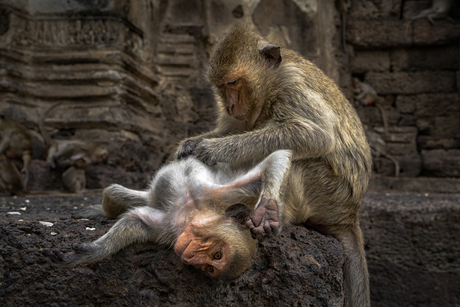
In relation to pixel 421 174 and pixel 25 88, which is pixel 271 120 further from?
pixel 421 174

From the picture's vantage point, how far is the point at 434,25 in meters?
8.07

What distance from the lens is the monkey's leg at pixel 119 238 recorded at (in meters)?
1.82

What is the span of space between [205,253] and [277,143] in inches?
29.6

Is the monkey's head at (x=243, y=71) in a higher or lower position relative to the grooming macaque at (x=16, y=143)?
higher

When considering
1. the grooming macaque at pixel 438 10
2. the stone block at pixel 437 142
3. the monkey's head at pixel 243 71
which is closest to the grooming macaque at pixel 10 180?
the monkey's head at pixel 243 71

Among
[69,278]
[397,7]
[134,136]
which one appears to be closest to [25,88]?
[134,136]

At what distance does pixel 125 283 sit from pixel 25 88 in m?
5.21

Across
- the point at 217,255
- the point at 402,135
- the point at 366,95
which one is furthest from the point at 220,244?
the point at 402,135

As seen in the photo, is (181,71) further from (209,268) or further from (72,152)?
(209,268)

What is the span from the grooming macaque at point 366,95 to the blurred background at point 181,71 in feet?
0.08

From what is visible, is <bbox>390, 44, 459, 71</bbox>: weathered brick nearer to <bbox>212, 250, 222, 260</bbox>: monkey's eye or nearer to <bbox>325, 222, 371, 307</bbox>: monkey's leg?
<bbox>325, 222, 371, 307</bbox>: monkey's leg

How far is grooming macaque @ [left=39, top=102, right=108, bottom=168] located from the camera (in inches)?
219

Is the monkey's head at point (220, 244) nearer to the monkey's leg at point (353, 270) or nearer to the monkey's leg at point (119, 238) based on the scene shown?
the monkey's leg at point (119, 238)

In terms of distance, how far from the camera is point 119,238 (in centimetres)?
193
